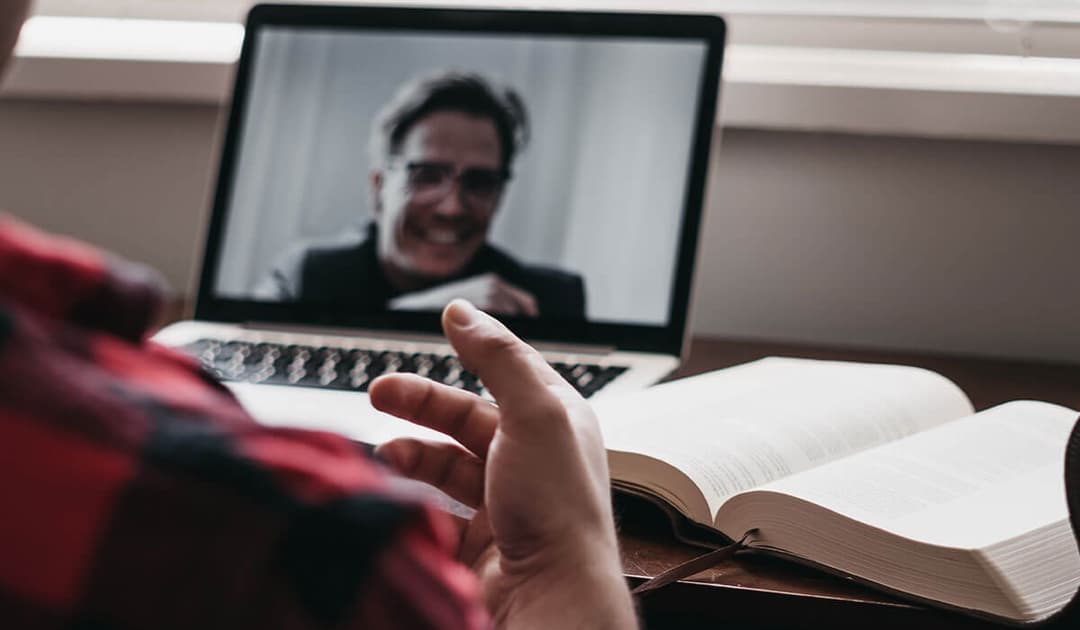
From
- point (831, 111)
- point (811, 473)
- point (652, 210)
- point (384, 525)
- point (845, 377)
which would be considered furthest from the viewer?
point (831, 111)

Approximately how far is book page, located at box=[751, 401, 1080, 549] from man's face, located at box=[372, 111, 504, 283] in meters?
0.41

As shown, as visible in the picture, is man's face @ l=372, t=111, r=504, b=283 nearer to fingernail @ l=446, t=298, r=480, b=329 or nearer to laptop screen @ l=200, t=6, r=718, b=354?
laptop screen @ l=200, t=6, r=718, b=354

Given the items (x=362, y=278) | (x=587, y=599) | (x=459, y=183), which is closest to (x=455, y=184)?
(x=459, y=183)

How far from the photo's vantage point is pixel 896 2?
113 cm

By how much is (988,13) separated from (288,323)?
2.30ft

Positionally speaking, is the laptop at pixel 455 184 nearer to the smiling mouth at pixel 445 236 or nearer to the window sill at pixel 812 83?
the smiling mouth at pixel 445 236

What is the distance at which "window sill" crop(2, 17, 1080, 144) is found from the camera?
40.2 inches

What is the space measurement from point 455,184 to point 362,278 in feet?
0.35

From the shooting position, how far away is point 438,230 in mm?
935

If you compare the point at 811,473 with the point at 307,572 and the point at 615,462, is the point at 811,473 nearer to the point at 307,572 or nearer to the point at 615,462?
the point at 615,462

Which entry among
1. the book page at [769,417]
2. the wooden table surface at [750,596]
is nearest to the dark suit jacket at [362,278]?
the book page at [769,417]

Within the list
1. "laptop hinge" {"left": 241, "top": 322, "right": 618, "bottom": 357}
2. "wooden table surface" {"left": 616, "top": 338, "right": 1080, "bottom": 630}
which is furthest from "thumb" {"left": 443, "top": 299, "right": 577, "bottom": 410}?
"laptop hinge" {"left": 241, "top": 322, "right": 618, "bottom": 357}

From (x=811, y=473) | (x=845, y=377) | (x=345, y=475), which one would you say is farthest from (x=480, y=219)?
(x=345, y=475)

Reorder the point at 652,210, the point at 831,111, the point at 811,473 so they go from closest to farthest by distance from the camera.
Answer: the point at 811,473 → the point at 652,210 → the point at 831,111
